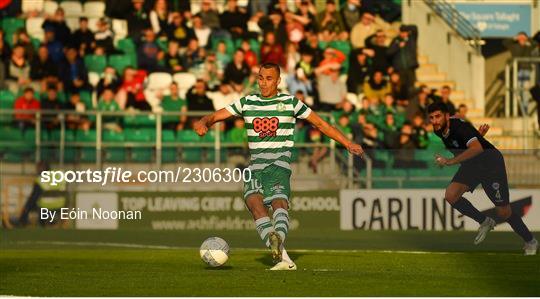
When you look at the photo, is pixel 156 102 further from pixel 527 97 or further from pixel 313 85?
pixel 527 97

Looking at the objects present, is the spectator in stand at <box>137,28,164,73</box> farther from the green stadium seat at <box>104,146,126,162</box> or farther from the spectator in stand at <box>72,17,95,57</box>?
the green stadium seat at <box>104,146,126,162</box>

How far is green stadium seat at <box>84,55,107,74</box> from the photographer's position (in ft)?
103

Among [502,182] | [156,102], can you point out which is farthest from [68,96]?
[502,182]

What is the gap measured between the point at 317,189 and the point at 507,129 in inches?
306

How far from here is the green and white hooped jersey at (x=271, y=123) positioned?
52.2 ft

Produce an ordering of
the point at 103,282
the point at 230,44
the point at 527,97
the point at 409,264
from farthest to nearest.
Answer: the point at 527,97, the point at 230,44, the point at 409,264, the point at 103,282

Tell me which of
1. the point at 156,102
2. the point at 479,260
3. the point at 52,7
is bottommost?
the point at 479,260

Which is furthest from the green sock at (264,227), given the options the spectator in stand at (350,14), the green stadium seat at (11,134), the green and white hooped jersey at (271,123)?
the spectator in stand at (350,14)

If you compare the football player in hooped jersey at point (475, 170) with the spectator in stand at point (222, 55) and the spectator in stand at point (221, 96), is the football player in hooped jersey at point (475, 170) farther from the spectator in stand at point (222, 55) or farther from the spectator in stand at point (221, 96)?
the spectator in stand at point (222, 55)

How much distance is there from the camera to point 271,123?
15922mm

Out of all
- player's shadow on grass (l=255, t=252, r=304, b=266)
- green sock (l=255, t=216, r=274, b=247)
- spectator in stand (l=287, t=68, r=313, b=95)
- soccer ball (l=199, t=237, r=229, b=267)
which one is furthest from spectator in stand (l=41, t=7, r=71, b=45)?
green sock (l=255, t=216, r=274, b=247)

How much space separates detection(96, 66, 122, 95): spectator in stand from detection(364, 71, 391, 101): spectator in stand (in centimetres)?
523

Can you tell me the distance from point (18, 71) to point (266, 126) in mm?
15561

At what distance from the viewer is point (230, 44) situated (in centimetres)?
3228
